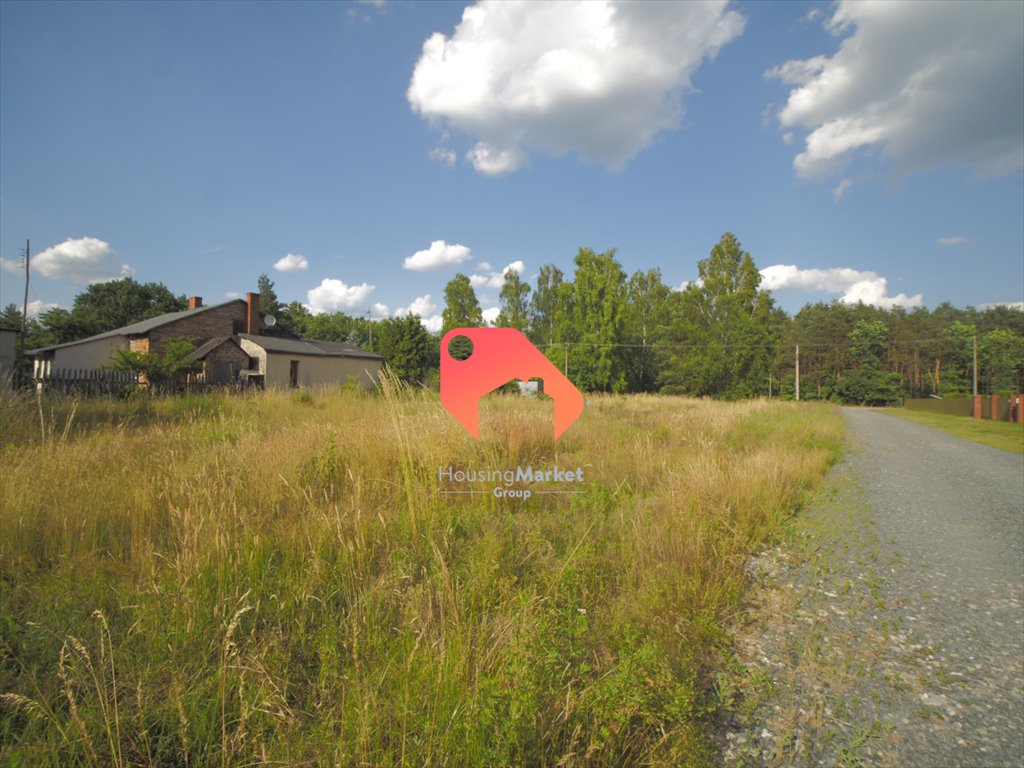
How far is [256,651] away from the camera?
1.88 meters

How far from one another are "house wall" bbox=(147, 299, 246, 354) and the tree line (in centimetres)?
836

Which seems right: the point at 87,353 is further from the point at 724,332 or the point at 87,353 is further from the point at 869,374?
the point at 869,374

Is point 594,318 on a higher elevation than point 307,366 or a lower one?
higher

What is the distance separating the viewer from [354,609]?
215cm

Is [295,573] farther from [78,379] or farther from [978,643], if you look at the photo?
[78,379]

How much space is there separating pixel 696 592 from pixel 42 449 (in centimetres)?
565

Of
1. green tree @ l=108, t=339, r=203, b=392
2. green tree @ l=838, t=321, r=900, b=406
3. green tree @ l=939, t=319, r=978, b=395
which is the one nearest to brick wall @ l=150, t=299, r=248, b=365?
green tree @ l=108, t=339, r=203, b=392

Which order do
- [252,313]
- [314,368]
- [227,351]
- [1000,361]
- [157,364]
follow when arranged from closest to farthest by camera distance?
[157,364]
[227,351]
[314,368]
[252,313]
[1000,361]

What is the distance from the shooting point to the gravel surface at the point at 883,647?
1.71 m

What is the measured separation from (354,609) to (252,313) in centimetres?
3962

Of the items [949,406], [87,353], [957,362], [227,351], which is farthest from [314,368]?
[957,362]

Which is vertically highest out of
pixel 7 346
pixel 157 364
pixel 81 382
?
pixel 7 346

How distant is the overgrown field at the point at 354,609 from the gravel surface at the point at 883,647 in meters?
0.24

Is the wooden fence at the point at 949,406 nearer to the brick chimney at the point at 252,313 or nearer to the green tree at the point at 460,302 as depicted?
the green tree at the point at 460,302
